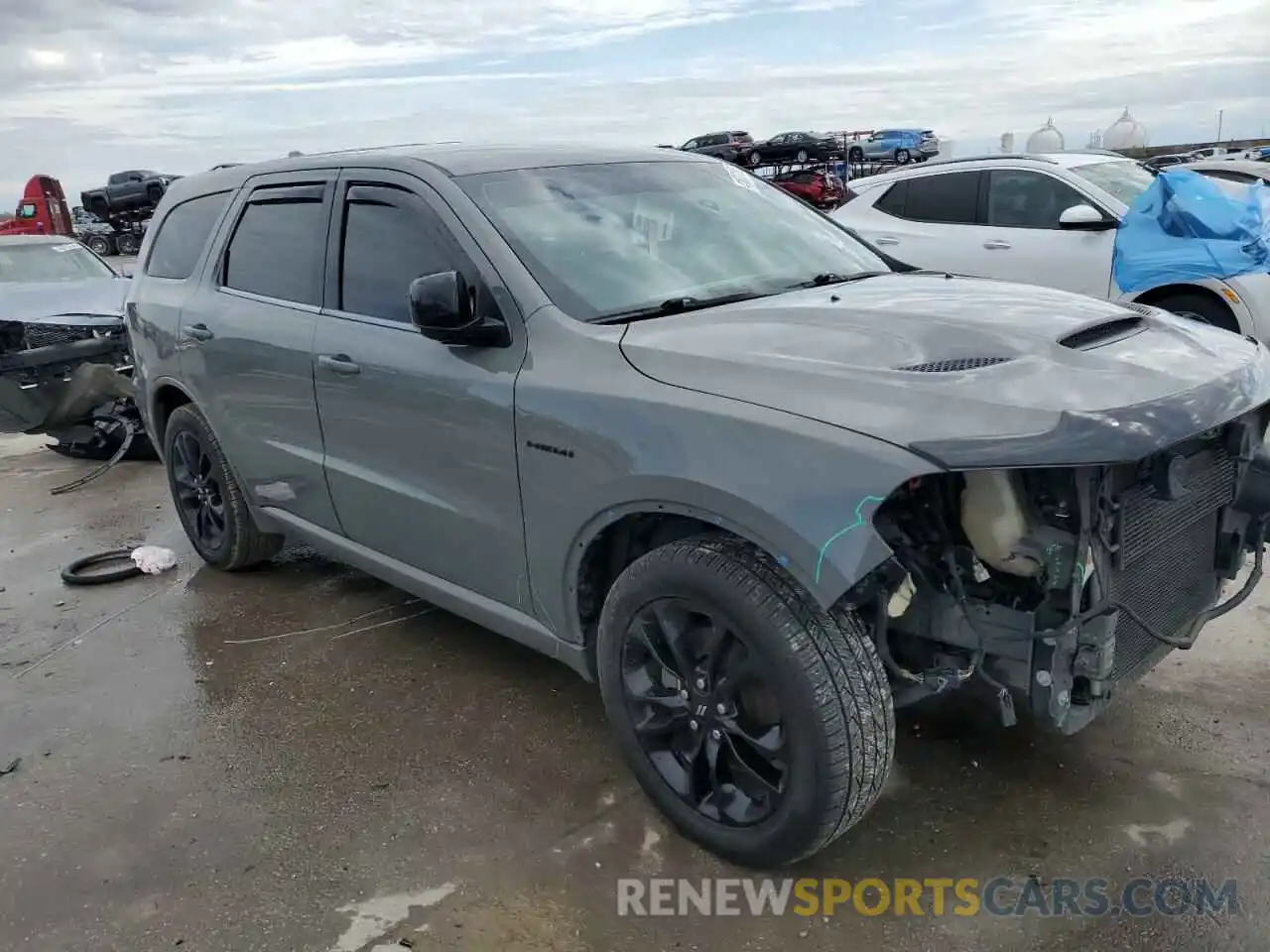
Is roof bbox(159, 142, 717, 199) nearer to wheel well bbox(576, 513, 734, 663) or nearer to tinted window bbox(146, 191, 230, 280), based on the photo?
tinted window bbox(146, 191, 230, 280)

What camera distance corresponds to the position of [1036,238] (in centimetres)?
784

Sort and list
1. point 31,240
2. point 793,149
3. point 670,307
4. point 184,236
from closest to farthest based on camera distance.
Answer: point 670,307 < point 184,236 < point 31,240 < point 793,149

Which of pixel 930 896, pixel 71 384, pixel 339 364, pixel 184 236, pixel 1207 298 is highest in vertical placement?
pixel 184 236

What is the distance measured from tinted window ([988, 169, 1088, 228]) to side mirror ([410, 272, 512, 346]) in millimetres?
6003

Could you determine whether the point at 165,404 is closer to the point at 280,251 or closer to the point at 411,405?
the point at 280,251

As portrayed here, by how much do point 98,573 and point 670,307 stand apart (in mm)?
3807

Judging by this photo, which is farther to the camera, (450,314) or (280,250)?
(280,250)

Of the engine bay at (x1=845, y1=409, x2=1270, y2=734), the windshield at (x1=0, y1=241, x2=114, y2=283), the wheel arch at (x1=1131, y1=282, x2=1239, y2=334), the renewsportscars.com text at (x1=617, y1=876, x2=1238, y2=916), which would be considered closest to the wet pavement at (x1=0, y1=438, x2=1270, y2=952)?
the renewsportscars.com text at (x1=617, y1=876, x2=1238, y2=916)

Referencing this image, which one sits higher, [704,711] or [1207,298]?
[1207,298]

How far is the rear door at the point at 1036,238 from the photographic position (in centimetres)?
756

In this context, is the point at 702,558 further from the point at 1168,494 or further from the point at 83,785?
the point at 83,785

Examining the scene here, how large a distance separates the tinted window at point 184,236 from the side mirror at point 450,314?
84.0 inches

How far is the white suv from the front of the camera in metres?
7.21

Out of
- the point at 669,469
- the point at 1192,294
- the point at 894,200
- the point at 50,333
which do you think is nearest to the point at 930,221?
the point at 894,200
